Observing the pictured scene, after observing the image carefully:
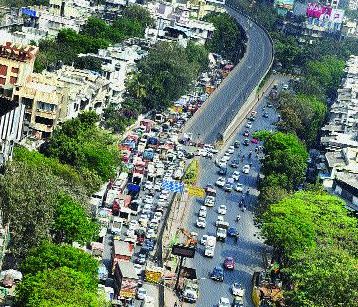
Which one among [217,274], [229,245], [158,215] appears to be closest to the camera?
[217,274]

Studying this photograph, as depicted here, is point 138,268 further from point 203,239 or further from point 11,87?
point 11,87

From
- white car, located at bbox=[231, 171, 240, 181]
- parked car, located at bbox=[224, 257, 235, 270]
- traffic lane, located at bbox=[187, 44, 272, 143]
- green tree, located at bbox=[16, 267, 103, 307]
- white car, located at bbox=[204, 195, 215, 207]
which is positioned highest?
green tree, located at bbox=[16, 267, 103, 307]

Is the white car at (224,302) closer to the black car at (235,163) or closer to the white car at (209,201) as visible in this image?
the white car at (209,201)

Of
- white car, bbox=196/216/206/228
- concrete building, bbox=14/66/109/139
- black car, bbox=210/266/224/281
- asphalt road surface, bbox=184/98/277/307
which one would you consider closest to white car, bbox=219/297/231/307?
asphalt road surface, bbox=184/98/277/307

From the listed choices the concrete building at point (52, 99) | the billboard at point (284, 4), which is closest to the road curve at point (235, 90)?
the billboard at point (284, 4)

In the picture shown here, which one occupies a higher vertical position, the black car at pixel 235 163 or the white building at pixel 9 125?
the white building at pixel 9 125

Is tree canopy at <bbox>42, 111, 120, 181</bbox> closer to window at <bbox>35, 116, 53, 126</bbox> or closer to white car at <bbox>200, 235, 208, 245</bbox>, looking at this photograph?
window at <bbox>35, 116, 53, 126</bbox>

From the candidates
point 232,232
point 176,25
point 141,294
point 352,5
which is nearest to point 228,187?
point 232,232
